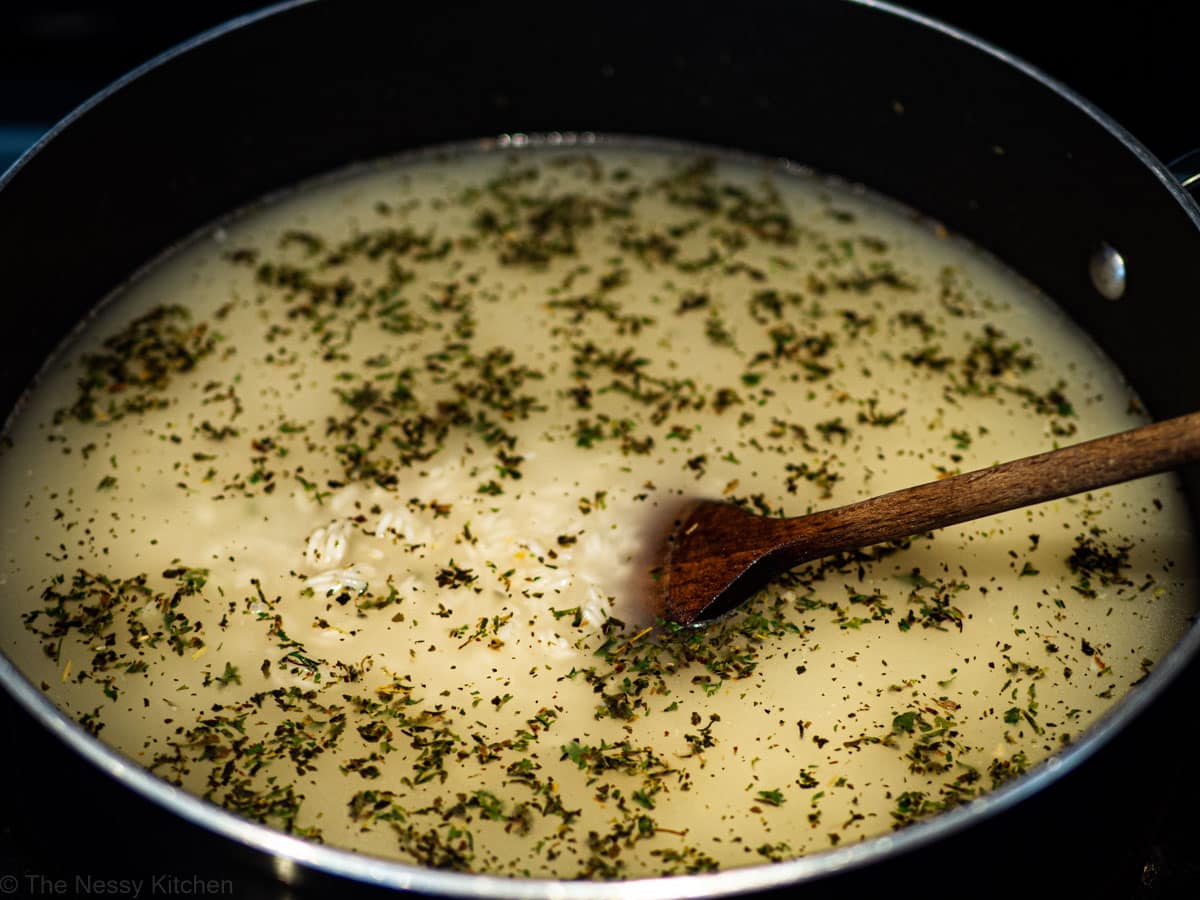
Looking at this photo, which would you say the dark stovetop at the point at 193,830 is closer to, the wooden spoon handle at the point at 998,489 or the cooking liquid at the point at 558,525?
the cooking liquid at the point at 558,525

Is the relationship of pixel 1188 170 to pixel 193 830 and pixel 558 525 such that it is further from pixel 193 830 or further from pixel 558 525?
pixel 193 830

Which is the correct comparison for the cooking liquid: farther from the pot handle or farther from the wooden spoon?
the pot handle

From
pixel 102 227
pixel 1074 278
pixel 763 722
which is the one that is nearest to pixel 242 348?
pixel 102 227

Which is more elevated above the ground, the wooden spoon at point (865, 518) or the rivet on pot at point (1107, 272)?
the rivet on pot at point (1107, 272)

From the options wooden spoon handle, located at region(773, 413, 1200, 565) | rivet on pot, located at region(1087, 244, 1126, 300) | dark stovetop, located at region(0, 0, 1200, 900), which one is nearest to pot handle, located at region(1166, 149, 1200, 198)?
rivet on pot, located at region(1087, 244, 1126, 300)

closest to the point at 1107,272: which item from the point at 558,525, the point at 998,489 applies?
the point at 998,489

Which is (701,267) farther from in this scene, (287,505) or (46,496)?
(46,496)

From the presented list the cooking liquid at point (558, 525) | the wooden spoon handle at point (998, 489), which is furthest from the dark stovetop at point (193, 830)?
the wooden spoon handle at point (998, 489)
